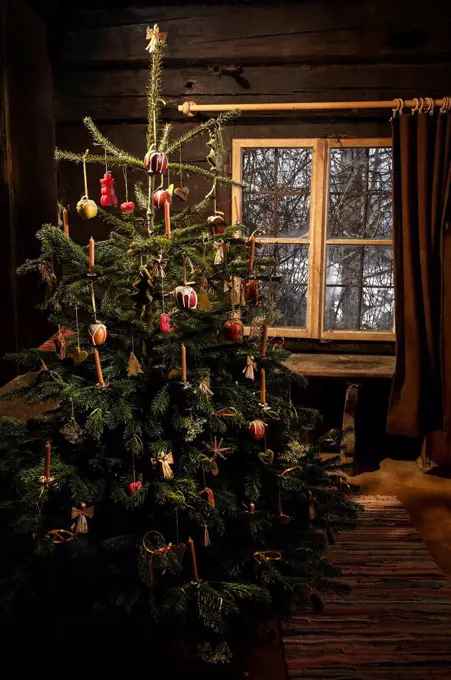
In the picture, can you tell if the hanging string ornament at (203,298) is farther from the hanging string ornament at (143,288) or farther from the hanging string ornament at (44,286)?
the hanging string ornament at (44,286)

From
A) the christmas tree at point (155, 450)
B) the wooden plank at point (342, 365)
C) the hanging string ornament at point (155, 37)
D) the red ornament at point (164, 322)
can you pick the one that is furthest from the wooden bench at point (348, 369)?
the hanging string ornament at point (155, 37)

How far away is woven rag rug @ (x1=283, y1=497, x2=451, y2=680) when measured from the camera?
7.06 feet

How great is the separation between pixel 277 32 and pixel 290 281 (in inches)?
65.4

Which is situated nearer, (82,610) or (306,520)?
(82,610)

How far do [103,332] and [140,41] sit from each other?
2.81 m

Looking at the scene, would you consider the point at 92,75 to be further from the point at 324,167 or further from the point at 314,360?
the point at 314,360

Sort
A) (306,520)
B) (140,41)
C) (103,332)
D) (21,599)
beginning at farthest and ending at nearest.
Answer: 1. (140,41)
2. (306,520)
3. (21,599)
4. (103,332)

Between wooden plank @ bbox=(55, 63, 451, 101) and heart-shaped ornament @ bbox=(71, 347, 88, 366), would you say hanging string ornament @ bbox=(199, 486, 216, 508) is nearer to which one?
heart-shaped ornament @ bbox=(71, 347, 88, 366)

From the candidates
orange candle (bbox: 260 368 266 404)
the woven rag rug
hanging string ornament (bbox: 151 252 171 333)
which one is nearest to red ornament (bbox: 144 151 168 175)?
hanging string ornament (bbox: 151 252 171 333)

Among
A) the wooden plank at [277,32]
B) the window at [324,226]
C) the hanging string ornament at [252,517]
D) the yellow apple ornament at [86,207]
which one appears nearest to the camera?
the yellow apple ornament at [86,207]

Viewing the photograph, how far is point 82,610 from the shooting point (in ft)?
6.72

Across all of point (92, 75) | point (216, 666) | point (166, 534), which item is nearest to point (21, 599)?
point (166, 534)

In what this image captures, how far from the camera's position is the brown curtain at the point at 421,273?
3.45 m

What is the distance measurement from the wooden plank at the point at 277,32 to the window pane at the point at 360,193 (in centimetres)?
62
